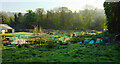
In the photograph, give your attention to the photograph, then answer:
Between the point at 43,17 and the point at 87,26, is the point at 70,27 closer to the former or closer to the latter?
the point at 87,26

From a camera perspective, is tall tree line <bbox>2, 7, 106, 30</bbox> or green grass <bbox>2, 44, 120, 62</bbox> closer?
green grass <bbox>2, 44, 120, 62</bbox>

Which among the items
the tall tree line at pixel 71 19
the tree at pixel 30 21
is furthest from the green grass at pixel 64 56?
the tree at pixel 30 21

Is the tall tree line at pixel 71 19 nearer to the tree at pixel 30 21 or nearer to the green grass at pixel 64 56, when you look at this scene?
the tree at pixel 30 21

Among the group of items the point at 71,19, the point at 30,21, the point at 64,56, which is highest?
the point at 71,19

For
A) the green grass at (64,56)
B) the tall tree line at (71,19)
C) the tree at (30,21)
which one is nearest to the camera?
the green grass at (64,56)

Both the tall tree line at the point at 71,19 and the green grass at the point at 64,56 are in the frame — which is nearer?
the green grass at the point at 64,56

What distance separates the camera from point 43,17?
19672mm

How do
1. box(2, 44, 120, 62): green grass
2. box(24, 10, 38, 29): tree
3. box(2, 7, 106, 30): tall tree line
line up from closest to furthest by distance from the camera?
box(2, 44, 120, 62): green grass
box(2, 7, 106, 30): tall tree line
box(24, 10, 38, 29): tree

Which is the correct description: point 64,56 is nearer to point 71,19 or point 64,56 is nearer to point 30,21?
point 71,19

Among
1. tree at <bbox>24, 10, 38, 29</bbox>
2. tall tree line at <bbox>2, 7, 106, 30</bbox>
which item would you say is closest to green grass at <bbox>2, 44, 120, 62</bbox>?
tall tree line at <bbox>2, 7, 106, 30</bbox>

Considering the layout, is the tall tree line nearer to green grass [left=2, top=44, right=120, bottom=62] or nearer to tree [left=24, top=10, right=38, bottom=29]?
tree [left=24, top=10, right=38, bottom=29]

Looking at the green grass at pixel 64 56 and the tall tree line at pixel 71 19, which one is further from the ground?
the tall tree line at pixel 71 19

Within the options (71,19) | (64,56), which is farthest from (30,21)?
(64,56)

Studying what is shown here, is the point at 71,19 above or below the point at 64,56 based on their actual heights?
above
